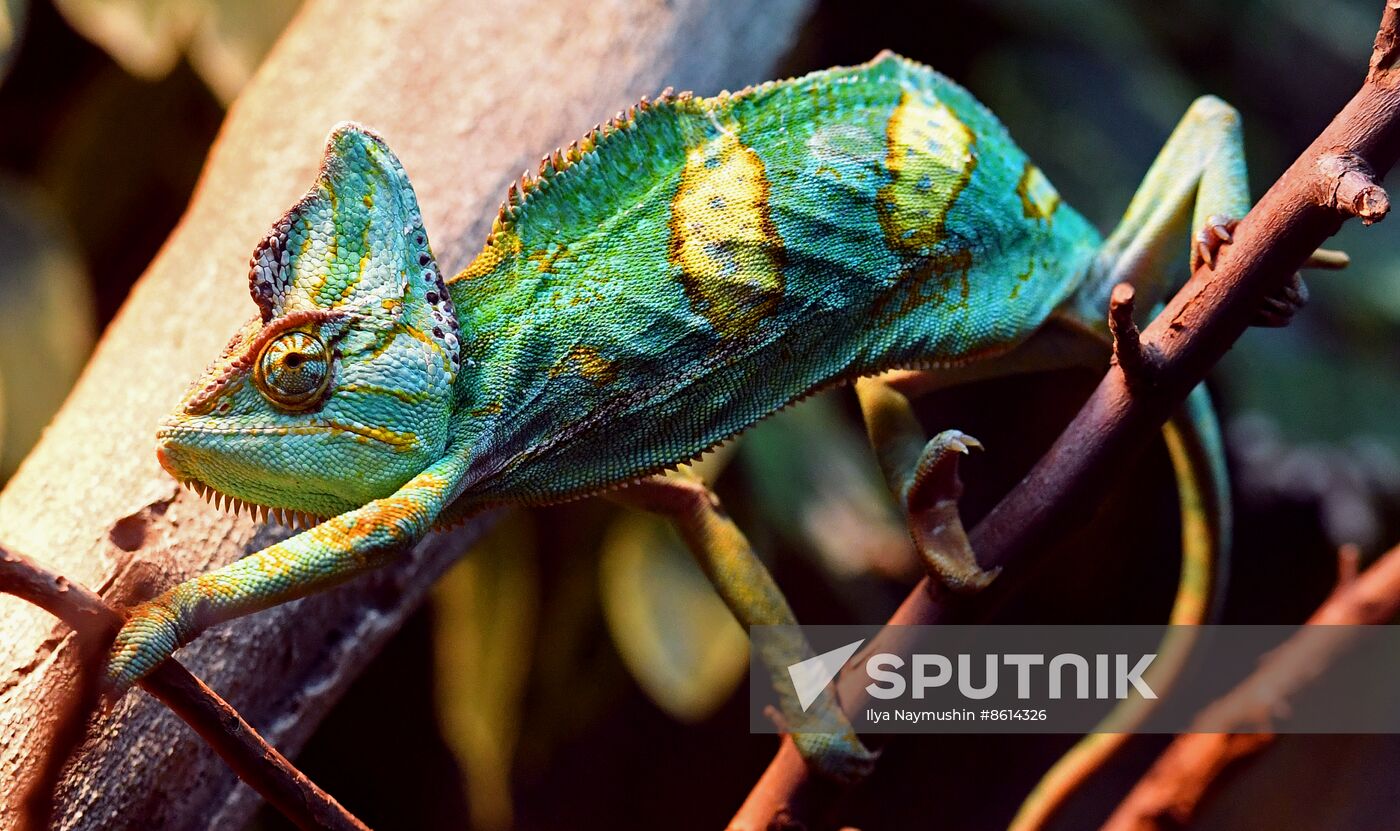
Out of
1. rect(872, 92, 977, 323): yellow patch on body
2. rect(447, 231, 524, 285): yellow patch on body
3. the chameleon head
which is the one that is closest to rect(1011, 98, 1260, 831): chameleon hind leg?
rect(872, 92, 977, 323): yellow patch on body

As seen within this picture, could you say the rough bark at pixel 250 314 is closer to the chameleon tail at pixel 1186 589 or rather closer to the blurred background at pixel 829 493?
the blurred background at pixel 829 493

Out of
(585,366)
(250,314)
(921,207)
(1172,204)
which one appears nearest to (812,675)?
(585,366)

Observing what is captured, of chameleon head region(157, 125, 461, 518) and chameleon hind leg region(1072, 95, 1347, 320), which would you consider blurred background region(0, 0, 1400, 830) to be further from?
chameleon head region(157, 125, 461, 518)

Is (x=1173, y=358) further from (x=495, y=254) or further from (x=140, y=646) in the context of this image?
(x=140, y=646)

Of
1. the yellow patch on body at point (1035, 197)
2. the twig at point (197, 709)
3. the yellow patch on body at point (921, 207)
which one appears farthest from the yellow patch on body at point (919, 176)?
the twig at point (197, 709)

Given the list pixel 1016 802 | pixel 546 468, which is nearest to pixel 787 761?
pixel 546 468

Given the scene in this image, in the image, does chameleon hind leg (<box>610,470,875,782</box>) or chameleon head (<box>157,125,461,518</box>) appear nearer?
chameleon head (<box>157,125,461,518</box>)
